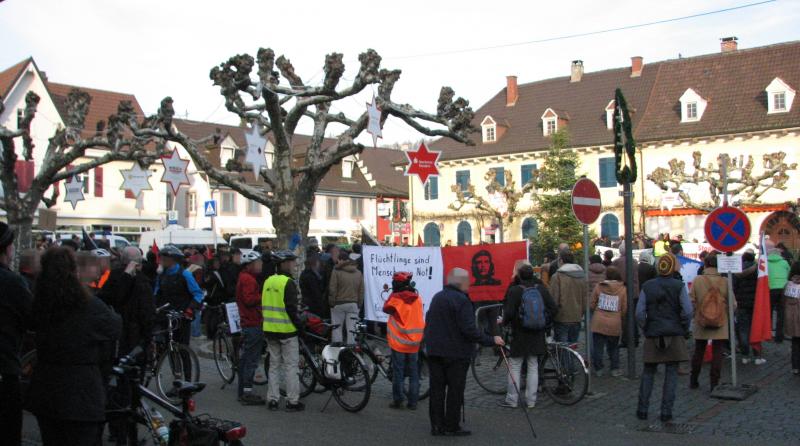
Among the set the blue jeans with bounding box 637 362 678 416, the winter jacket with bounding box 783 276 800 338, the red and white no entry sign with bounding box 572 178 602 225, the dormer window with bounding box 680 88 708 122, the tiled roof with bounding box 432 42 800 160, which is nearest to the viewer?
the blue jeans with bounding box 637 362 678 416

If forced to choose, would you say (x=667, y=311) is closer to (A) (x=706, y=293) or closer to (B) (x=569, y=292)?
(A) (x=706, y=293)

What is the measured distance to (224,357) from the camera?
12.2m

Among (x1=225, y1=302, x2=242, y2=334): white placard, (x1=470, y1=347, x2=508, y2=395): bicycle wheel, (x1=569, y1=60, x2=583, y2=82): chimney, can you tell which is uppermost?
(x1=569, y1=60, x2=583, y2=82): chimney

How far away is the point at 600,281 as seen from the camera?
42.7 ft

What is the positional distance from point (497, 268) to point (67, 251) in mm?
9842

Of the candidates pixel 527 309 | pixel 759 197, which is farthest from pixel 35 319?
pixel 759 197

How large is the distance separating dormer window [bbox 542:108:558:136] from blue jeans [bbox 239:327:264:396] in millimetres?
45428

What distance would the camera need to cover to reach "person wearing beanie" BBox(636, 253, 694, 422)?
9062 mm

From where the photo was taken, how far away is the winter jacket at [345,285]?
13.2 meters

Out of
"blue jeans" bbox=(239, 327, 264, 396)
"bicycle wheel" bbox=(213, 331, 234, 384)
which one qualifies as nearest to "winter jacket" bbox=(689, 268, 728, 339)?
"blue jeans" bbox=(239, 327, 264, 396)

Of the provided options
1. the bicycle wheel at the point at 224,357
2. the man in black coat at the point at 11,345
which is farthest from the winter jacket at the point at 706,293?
the man in black coat at the point at 11,345

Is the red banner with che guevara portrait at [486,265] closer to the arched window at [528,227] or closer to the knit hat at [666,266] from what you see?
the knit hat at [666,266]

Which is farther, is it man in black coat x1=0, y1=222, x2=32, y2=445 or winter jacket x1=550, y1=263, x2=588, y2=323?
winter jacket x1=550, y1=263, x2=588, y2=323

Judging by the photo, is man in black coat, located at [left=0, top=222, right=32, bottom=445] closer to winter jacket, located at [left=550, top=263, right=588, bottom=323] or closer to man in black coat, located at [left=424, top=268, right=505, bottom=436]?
man in black coat, located at [left=424, top=268, right=505, bottom=436]
